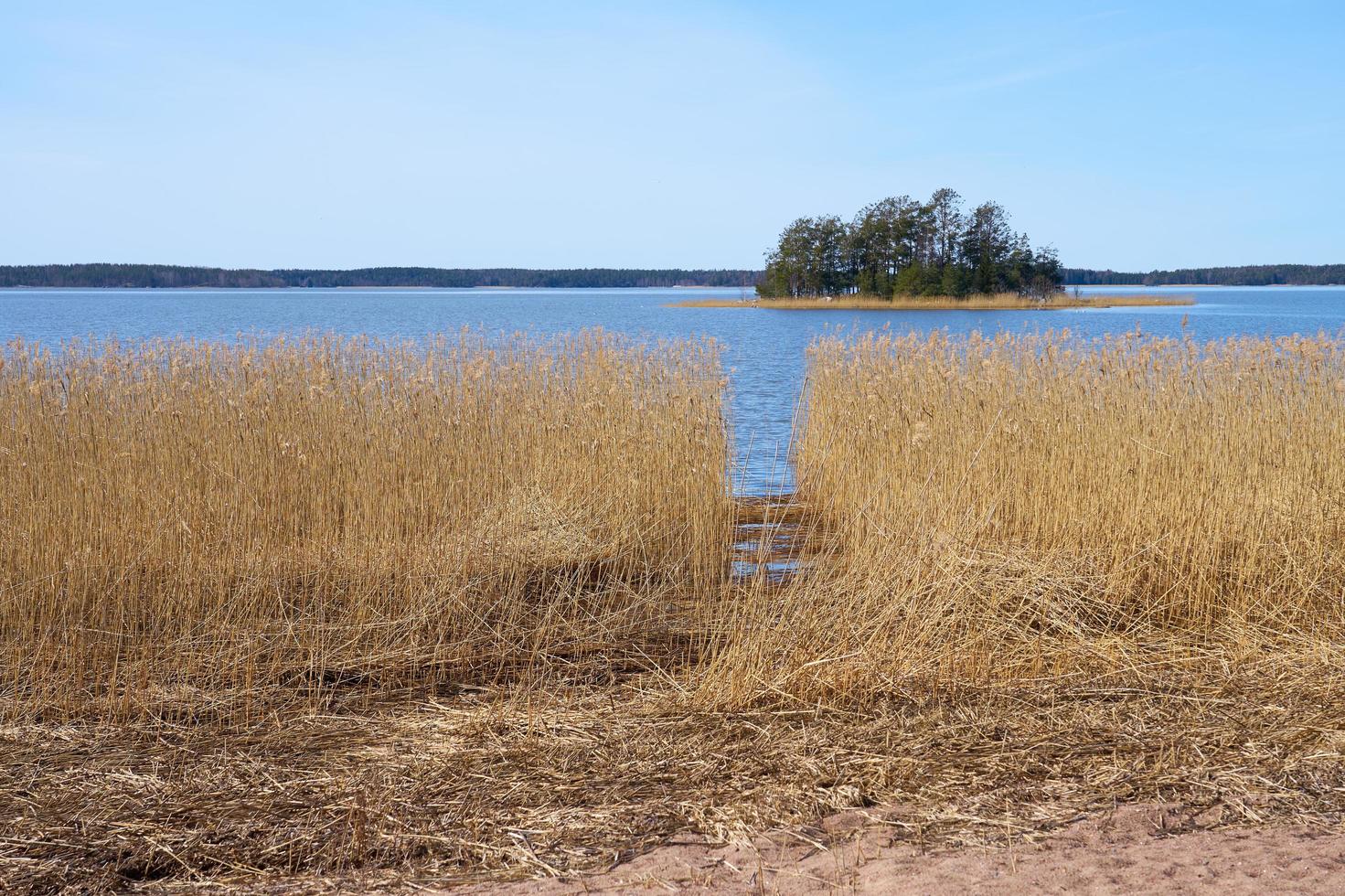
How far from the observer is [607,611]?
198 inches

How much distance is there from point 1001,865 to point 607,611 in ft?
8.53

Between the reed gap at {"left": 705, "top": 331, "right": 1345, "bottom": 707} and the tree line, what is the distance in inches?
2086

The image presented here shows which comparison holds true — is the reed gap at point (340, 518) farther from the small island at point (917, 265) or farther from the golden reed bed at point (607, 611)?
the small island at point (917, 265)

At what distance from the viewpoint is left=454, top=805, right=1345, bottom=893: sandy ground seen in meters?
2.57

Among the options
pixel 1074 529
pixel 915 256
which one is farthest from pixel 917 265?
pixel 1074 529

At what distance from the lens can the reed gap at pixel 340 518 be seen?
175 inches

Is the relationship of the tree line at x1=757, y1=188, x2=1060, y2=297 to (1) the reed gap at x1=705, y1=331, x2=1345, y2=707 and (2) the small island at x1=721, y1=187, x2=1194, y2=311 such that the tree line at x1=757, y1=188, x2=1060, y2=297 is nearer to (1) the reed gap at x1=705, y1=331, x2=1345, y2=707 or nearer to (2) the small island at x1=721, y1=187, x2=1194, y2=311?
(2) the small island at x1=721, y1=187, x2=1194, y2=311

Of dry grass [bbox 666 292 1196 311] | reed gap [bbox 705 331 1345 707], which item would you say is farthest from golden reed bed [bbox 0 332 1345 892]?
dry grass [bbox 666 292 1196 311]

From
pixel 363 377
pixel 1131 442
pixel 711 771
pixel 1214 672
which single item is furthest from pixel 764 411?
pixel 711 771

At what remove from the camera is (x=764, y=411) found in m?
14.5

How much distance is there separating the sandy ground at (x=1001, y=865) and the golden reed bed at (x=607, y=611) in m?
0.10

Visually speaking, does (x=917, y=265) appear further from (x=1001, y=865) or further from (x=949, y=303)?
(x=1001, y=865)

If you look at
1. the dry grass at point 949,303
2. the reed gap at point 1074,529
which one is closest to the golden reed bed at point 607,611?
the reed gap at point 1074,529

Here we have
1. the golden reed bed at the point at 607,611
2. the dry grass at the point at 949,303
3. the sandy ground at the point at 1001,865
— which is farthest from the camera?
the dry grass at the point at 949,303
